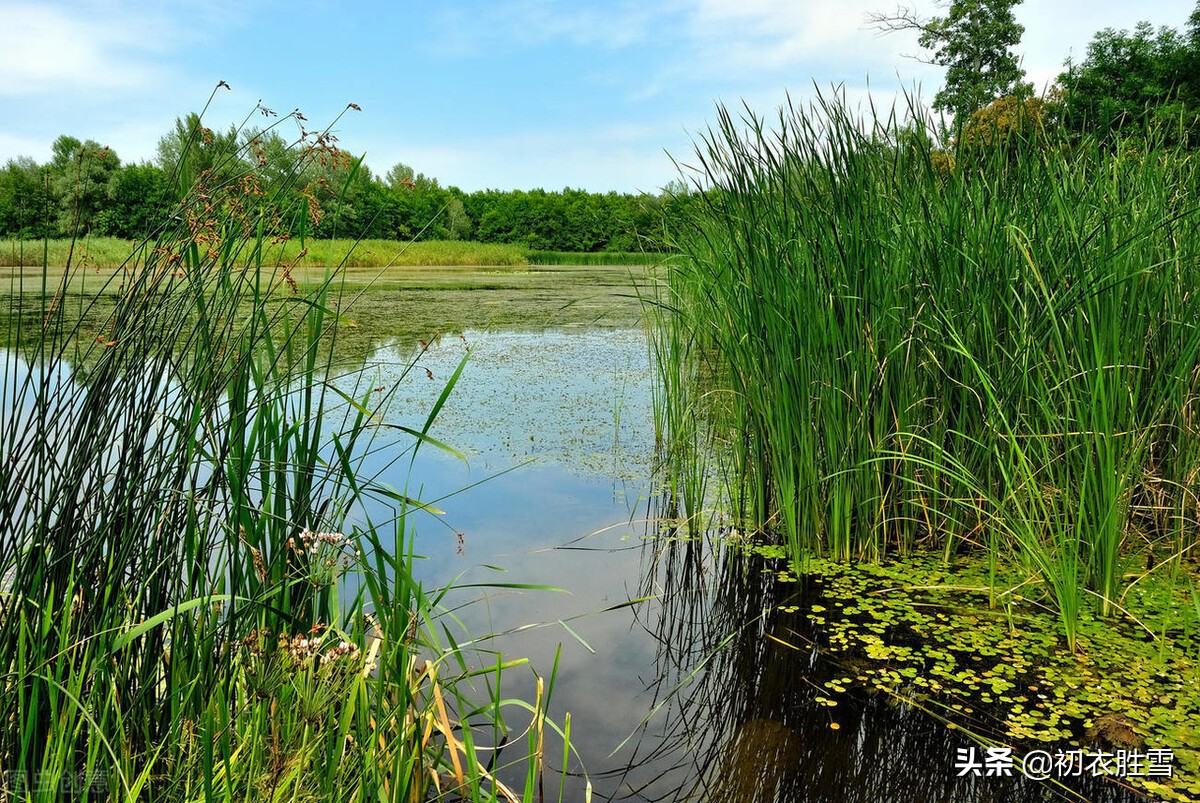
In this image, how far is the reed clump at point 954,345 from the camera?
6.49 feet

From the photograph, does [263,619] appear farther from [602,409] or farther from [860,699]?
[602,409]

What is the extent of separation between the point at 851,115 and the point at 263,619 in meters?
2.10

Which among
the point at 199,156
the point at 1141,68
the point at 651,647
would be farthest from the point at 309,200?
the point at 1141,68

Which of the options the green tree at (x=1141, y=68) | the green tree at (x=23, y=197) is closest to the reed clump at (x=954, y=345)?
the green tree at (x=23, y=197)

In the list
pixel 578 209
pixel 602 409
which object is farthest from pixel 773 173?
pixel 578 209

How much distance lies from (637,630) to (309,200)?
54.9 inches

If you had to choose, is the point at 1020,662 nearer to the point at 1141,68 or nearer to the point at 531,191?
the point at 1141,68

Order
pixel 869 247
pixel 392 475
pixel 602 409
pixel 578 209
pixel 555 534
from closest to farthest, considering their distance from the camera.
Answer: pixel 869 247 → pixel 555 534 → pixel 392 475 → pixel 602 409 → pixel 578 209

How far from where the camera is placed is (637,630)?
213 centimetres

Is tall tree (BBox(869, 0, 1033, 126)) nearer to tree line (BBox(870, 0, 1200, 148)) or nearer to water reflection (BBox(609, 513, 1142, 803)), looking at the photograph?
tree line (BBox(870, 0, 1200, 148))

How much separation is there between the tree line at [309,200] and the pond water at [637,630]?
343mm

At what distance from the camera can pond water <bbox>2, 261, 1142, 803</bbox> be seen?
1502mm

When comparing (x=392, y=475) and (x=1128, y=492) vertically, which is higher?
(x=1128, y=492)

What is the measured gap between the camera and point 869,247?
2189mm
